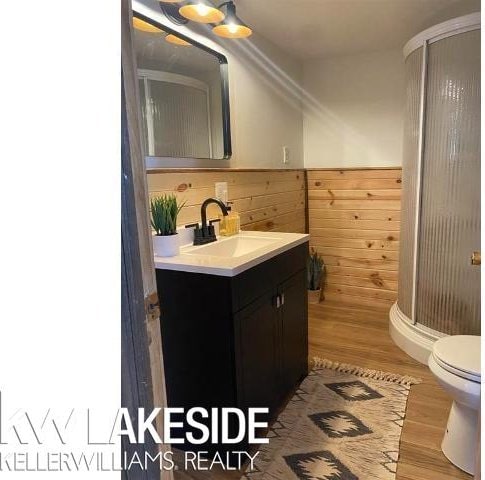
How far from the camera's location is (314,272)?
3318 millimetres

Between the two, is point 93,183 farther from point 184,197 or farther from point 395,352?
point 395,352

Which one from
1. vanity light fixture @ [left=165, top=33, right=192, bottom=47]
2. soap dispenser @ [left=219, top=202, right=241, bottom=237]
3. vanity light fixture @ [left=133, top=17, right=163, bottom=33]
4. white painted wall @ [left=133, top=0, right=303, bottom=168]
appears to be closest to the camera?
vanity light fixture @ [left=133, top=17, right=163, bottom=33]

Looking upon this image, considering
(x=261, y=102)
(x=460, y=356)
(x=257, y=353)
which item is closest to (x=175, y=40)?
(x=261, y=102)

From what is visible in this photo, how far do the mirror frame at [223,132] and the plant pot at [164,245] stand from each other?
0.36 m

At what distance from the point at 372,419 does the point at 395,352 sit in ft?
2.50

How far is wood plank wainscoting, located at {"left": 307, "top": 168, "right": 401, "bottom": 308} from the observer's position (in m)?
3.12

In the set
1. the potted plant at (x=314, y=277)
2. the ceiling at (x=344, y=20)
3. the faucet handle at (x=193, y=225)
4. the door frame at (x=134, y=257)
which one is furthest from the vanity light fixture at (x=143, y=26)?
the potted plant at (x=314, y=277)

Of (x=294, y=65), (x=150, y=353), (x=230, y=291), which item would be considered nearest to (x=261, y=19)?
(x=294, y=65)

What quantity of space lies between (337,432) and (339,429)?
1.0 inches

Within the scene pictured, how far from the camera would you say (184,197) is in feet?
6.40

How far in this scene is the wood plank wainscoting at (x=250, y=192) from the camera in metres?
1.90

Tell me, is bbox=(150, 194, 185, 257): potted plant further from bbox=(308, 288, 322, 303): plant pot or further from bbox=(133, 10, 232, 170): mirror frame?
bbox=(308, 288, 322, 303): plant pot

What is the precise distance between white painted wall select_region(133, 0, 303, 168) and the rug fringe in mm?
1349

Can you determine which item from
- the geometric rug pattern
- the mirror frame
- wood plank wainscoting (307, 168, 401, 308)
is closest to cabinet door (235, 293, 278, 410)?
the geometric rug pattern
